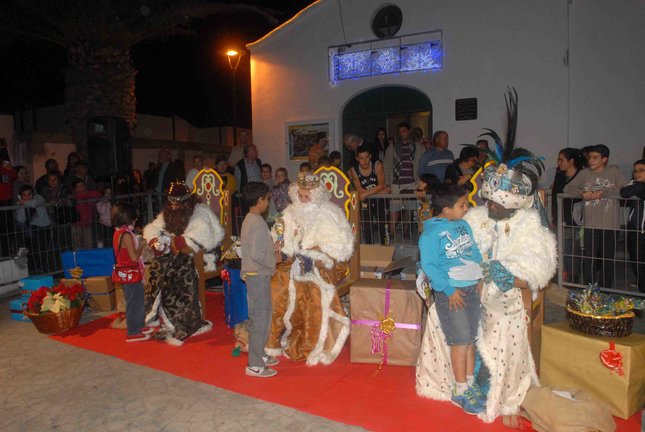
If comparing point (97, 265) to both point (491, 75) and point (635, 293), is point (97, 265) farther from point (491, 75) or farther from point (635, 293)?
point (491, 75)

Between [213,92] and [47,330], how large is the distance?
24.1 metres

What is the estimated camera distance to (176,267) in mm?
5590

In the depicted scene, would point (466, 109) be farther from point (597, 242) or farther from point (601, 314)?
point (601, 314)

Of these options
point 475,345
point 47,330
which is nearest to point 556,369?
point 475,345

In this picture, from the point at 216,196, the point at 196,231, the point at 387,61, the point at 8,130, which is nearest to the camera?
the point at 196,231

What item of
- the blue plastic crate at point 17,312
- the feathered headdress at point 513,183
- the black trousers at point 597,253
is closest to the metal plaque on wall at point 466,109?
the black trousers at point 597,253

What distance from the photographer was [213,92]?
93.1 ft

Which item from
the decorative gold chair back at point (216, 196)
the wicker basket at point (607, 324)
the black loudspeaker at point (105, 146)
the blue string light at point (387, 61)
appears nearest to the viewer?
the wicker basket at point (607, 324)

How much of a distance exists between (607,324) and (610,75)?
6623 millimetres

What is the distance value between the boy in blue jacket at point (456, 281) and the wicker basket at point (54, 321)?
4.10 metres

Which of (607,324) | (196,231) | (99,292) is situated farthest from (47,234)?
(607,324)

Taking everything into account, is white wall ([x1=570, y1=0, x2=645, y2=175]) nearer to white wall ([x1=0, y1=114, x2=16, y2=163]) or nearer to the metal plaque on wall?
the metal plaque on wall

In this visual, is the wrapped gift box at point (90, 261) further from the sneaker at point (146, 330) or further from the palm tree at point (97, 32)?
the palm tree at point (97, 32)

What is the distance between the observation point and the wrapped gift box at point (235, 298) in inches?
219
